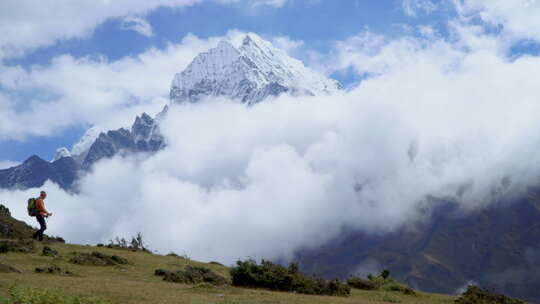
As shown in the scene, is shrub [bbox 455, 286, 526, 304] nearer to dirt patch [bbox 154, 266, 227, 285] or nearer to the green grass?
the green grass

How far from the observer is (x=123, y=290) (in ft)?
50.1

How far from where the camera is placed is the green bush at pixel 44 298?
12227mm

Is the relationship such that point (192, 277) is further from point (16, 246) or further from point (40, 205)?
point (40, 205)

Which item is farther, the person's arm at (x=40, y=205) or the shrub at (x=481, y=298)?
the person's arm at (x=40, y=205)

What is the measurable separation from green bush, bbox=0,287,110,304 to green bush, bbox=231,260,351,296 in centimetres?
733

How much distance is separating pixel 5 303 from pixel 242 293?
23.3 ft

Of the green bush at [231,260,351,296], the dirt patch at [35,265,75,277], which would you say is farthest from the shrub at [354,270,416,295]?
the dirt patch at [35,265,75,277]

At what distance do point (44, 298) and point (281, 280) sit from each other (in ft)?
28.9

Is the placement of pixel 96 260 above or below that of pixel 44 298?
above

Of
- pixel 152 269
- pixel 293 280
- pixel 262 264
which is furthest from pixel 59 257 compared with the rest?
pixel 293 280

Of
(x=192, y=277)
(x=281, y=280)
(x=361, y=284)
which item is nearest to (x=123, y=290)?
(x=192, y=277)

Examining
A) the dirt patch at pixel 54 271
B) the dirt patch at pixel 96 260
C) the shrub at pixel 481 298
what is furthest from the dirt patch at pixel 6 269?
the shrub at pixel 481 298

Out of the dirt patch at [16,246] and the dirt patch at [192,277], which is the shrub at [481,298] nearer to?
the dirt patch at [192,277]

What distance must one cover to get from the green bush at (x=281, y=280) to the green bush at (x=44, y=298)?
7328 millimetres
